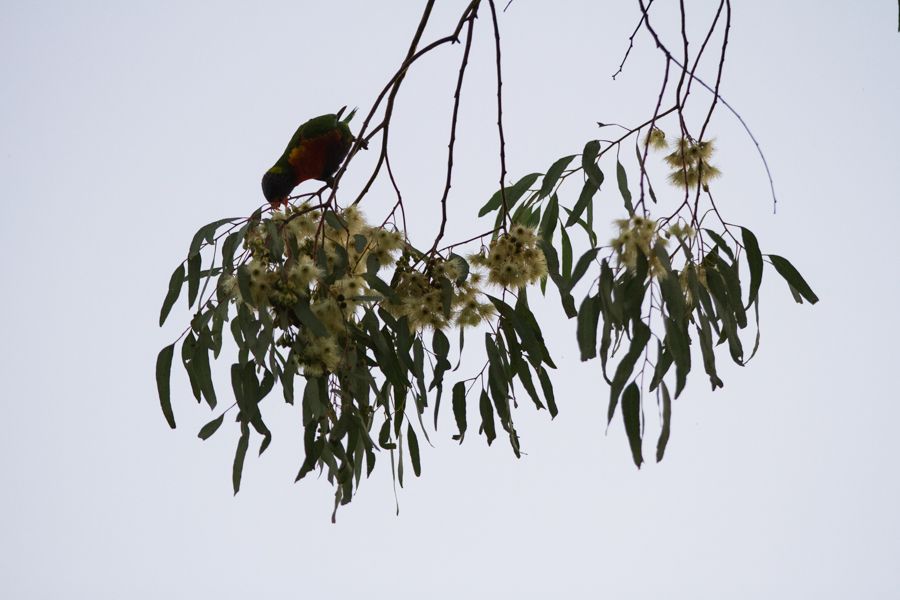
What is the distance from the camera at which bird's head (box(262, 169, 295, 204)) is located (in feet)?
7.66

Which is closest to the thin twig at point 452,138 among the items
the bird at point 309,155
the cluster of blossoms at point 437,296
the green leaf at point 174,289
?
the cluster of blossoms at point 437,296

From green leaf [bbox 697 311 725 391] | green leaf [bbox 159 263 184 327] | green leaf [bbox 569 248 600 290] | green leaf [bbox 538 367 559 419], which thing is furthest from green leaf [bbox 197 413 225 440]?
green leaf [bbox 697 311 725 391]

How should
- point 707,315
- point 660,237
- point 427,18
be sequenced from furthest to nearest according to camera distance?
point 427,18, point 707,315, point 660,237

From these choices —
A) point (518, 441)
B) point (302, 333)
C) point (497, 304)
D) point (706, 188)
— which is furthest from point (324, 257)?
point (706, 188)

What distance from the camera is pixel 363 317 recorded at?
1533 mm

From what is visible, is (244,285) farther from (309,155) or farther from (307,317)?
(309,155)

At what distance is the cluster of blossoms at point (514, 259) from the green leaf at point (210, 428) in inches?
19.0

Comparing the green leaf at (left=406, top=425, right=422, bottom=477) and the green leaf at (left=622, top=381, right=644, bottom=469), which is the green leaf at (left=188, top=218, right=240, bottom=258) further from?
the green leaf at (left=622, top=381, right=644, bottom=469)

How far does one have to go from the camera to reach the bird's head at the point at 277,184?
2.33 m

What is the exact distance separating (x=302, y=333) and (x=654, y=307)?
50 centimetres

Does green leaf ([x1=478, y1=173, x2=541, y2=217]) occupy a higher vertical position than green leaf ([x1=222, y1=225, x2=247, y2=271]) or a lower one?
higher

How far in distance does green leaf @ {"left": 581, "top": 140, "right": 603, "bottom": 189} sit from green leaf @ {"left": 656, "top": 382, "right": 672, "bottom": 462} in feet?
1.72

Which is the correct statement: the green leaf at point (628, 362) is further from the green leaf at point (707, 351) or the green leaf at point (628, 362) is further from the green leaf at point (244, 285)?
the green leaf at point (244, 285)

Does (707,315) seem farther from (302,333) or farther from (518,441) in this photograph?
(302,333)
